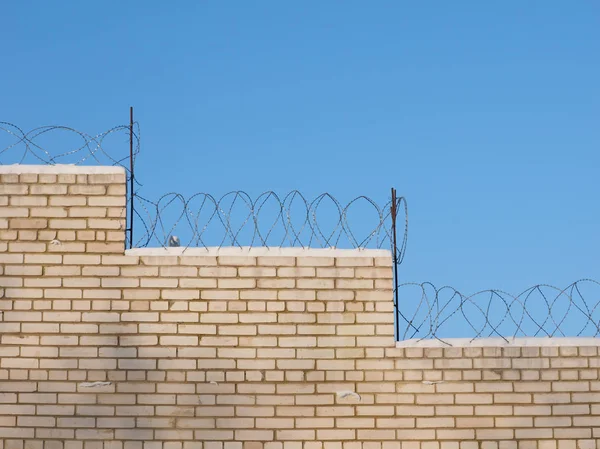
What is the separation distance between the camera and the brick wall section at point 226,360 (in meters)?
6.39

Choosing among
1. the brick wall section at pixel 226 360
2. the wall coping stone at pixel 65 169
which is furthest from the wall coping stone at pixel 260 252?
the wall coping stone at pixel 65 169

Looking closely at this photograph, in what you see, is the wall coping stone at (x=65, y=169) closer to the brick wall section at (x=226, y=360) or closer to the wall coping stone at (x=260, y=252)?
the brick wall section at (x=226, y=360)

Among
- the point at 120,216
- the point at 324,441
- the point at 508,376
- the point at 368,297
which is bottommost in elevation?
the point at 324,441

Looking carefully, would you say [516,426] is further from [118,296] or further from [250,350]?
[118,296]

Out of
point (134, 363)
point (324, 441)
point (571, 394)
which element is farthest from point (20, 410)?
point (571, 394)

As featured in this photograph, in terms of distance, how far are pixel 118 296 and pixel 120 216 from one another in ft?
1.89

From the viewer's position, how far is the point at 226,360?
6457mm

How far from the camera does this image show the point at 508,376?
259 inches

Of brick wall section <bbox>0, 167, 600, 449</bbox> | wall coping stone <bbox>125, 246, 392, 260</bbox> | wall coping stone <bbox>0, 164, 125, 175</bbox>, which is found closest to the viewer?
brick wall section <bbox>0, 167, 600, 449</bbox>

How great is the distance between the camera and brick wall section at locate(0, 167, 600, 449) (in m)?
6.39

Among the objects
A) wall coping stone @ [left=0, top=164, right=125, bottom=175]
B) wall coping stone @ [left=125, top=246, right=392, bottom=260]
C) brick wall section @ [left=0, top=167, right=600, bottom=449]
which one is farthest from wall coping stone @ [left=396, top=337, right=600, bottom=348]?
wall coping stone @ [left=0, top=164, right=125, bottom=175]

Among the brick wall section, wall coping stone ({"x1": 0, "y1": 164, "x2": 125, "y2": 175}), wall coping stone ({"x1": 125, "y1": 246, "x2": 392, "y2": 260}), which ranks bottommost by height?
the brick wall section

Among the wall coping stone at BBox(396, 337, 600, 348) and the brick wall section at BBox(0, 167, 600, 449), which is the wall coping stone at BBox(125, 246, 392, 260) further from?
the wall coping stone at BBox(396, 337, 600, 348)

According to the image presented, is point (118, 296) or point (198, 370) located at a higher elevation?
point (118, 296)
